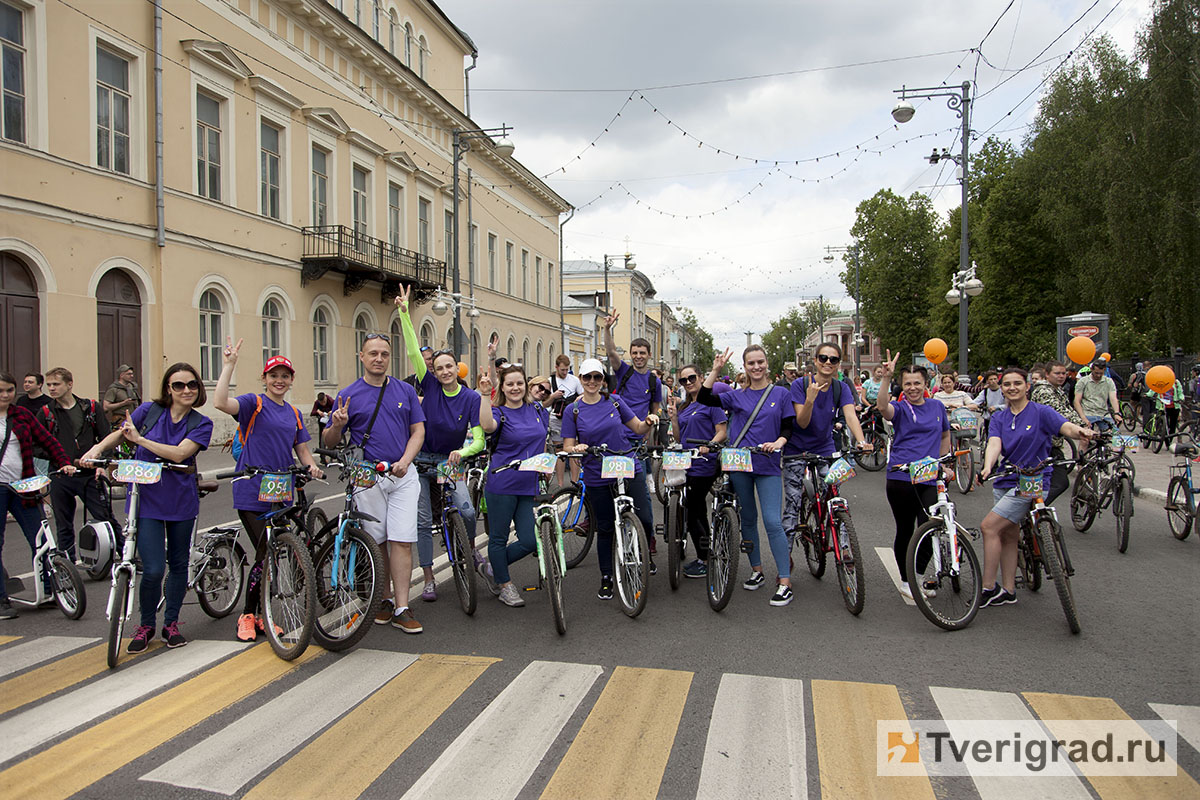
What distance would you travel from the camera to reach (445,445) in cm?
645

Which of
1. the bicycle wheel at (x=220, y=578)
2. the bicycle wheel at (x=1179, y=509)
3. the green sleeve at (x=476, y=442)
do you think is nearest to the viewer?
the bicycle wheel at (x=220, y=578)

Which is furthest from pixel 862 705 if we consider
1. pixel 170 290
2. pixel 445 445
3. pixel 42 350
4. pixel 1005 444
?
pixel 170 290

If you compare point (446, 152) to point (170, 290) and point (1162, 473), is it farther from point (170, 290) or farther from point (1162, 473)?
point (1162, 473)

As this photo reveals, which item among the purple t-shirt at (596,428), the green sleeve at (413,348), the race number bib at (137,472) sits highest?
the green sleeve at (413,348)

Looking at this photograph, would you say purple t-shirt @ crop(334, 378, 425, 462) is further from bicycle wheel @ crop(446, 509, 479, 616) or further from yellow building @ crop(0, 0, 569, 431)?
yellow building @ crop(0, 0, 569, 431)

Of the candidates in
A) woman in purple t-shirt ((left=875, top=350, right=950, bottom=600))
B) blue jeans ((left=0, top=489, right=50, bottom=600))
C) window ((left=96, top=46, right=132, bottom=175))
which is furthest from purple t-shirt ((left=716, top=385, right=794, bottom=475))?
window ((left=96, top=46, right=132, bottom=175))

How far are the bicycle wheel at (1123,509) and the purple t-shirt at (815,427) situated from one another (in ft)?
11.8

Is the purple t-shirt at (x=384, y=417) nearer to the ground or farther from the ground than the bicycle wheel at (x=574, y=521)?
farther from the ground

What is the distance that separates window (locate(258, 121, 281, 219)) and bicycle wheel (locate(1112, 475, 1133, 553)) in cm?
2039

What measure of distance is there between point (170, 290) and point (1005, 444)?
1772 centimetres

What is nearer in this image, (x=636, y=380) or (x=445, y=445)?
(x=445, y=445)

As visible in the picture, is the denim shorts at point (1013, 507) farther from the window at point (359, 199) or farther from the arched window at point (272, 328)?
the window at point (359, 199)

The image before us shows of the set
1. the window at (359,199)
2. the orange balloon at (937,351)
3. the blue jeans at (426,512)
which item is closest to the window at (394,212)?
the window at (359,199)

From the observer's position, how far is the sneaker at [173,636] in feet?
17.1
